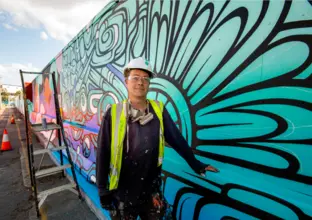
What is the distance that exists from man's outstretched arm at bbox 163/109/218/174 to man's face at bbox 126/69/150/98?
1.02 feet

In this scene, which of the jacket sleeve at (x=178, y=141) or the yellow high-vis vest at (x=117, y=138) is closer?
the yellow high-vis vest at (x=117, y=138)

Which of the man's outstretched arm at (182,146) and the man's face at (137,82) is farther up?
the man's face at (137,82)

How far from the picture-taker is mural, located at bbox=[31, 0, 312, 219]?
1.08m

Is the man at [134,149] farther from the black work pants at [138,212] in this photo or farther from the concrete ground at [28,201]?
the concrete ground at [28,201]

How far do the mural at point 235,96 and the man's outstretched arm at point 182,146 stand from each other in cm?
16

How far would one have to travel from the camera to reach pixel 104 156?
1.39 meters

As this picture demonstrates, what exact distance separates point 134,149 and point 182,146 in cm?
44

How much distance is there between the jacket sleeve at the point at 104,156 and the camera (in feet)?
4.52

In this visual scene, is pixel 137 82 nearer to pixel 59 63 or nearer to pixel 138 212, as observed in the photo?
pixel 138 212

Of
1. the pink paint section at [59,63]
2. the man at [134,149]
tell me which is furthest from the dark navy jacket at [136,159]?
the pink paint section at [59,63]

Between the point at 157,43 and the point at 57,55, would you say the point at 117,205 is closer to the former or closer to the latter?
the point at 157,43

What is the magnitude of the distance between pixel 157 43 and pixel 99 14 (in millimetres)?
1808

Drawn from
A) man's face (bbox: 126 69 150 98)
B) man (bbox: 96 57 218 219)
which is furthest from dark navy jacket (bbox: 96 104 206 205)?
man's face (bbox: 126 69 150 98)

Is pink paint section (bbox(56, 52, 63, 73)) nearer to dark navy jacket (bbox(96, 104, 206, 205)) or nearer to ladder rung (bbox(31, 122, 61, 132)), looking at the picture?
ladder rung (bbox(31, 122, 61, 132))
